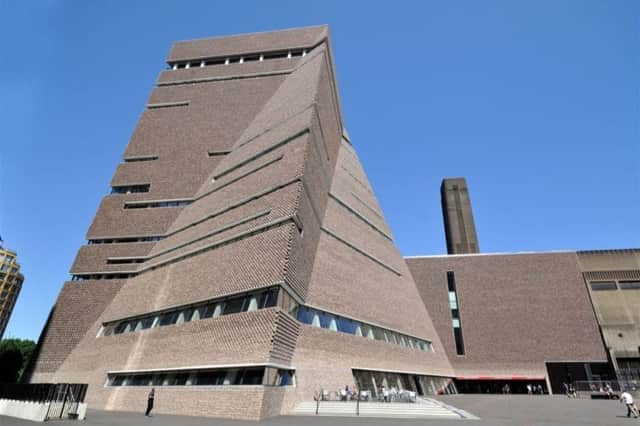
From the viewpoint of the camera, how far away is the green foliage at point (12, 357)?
48094mm

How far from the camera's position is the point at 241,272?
18594 millimetres

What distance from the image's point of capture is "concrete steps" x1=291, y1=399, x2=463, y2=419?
45.7 feet

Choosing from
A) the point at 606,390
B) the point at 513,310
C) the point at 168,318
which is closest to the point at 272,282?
the point at 168,318

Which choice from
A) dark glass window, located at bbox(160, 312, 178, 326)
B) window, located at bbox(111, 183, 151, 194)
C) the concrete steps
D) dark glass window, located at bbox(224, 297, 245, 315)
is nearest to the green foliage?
window, located at bbox(111, 183, 151, 194)

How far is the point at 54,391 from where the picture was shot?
40.8ft

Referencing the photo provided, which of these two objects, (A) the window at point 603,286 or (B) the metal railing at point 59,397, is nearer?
(B) the metal railing at point 59,397

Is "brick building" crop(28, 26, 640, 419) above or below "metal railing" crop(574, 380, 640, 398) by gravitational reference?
above

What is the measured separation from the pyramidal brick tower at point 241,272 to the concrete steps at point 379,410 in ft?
2.54

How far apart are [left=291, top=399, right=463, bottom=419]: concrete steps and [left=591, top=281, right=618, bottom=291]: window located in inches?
1375

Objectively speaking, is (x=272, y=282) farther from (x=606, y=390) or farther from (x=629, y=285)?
(x=629, y=285)

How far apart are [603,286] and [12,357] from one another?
75.5 meters

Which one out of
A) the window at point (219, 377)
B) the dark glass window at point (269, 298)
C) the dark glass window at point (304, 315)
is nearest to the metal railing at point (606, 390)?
the dark glass window at point (304, 315)

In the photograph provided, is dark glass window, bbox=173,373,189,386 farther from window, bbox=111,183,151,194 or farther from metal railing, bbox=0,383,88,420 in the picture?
window, bbox=111,183,151,194

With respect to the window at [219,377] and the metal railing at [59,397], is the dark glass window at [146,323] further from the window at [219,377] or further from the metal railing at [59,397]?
the metal railing at [59,397]
